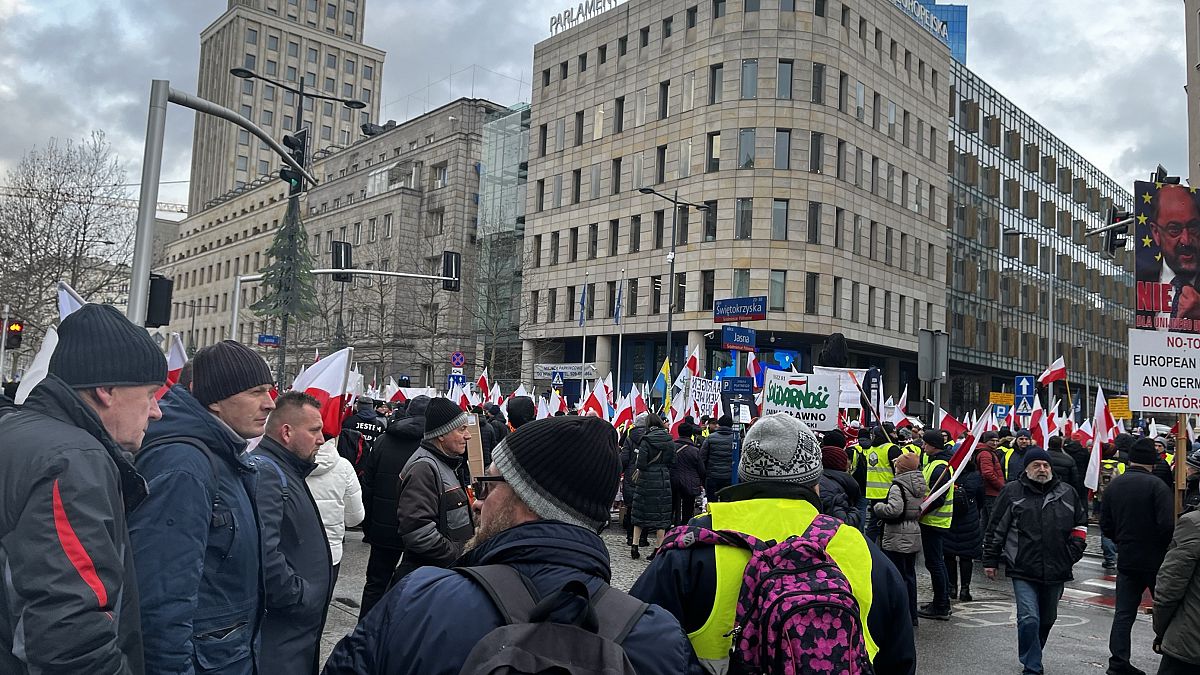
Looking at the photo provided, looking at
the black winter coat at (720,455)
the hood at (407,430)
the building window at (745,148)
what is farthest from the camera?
the building window at (745,148)

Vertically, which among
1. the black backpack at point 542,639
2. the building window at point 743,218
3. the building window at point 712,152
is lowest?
the black backpack at point 542,639

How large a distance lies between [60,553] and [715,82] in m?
46.5

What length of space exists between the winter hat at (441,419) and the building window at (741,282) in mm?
38903

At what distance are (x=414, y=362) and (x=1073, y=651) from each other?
52.1 m

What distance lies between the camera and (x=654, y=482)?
13.2 metres

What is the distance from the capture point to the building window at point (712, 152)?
46.0 m

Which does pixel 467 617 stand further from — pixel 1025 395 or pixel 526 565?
pixel 1025 395

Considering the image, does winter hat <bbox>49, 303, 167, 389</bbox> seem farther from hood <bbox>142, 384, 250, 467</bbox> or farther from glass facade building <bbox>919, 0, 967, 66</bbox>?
glass facade building <bbox>919, 0, 967, 66</bbox>

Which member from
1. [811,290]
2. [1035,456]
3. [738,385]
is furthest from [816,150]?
[1035,456]

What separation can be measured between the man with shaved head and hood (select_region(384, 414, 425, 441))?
2640 mm

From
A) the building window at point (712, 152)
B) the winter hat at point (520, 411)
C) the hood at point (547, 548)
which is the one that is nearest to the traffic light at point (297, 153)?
the winter hat at point (520, 411)

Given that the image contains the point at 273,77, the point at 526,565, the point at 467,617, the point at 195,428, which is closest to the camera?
the point at 467,617

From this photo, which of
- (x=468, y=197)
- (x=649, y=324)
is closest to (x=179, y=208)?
(x=468, y=197)

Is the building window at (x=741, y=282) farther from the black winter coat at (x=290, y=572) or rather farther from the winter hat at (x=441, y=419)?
the black winter coat at (x=290, y=572)
